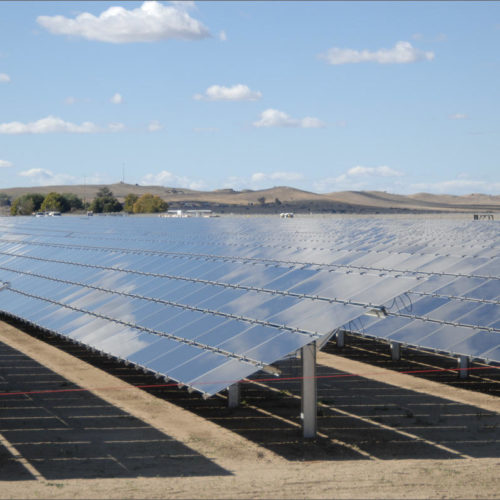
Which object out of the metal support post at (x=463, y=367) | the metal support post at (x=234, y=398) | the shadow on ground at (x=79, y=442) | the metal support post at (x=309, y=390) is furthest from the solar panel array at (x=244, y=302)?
the metal support post at (x=234, y=398)

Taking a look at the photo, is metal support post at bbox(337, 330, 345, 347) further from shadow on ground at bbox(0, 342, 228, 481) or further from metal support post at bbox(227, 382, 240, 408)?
shadow on ground at bbox(0, 342, 228, 481)

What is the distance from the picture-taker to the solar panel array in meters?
21.3

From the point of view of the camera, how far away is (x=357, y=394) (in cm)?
2814

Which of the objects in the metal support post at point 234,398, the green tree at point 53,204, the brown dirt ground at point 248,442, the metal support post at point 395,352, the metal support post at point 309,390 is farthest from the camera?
the green tree at point 53,204

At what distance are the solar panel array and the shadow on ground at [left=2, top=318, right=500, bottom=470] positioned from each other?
6.98 feet

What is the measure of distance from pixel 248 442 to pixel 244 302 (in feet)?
16.8

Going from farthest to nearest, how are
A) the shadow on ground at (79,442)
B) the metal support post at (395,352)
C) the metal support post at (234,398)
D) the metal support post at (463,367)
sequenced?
the metal support post at (395,352) < the metal support post at (463,367) < the metal support post at (234,398) < the shadow on ground at (79,442)

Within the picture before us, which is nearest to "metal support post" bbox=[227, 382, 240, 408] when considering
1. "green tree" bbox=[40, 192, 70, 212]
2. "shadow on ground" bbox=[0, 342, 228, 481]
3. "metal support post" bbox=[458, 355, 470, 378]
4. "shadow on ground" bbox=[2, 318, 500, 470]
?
"shadow on ground" bbox=[2, 318, 500, 470]

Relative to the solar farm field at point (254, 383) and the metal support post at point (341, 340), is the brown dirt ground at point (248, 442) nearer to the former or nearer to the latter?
the solar farm field at point (254, 383)

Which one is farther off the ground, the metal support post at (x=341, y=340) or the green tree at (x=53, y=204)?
the green tree at (x=53, y=204)

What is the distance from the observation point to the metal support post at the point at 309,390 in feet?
69.5

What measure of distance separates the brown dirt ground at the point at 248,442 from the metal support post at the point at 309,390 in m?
0.50

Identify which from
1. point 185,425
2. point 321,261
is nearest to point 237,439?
point 185,425

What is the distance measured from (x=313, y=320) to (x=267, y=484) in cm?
487
